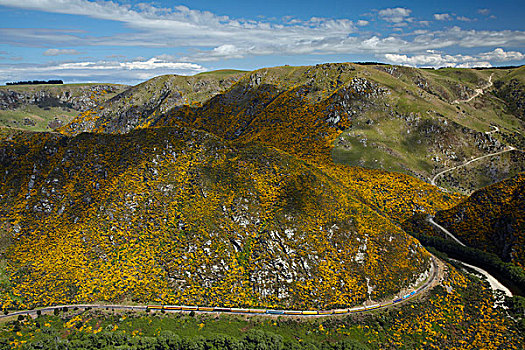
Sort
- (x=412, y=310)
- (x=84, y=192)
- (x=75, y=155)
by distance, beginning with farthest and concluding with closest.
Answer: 1. (x=75, y=155)
2. (x=84, y=192)
3. (x=412, y=310)

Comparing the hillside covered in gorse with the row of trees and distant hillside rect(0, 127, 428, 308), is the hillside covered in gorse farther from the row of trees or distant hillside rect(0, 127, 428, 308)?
the row of trees

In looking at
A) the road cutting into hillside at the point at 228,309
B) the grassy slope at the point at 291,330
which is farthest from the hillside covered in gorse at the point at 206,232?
the road cutting into hillside at the point at 228,309

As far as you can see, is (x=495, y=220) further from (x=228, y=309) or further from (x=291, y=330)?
(x=228, y=309)

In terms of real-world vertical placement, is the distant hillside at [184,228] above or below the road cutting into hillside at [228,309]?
above

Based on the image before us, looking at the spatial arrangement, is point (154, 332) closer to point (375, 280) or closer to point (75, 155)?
point (375, 280)

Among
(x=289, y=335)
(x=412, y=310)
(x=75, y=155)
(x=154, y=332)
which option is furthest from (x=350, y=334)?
(x=75, y=155)

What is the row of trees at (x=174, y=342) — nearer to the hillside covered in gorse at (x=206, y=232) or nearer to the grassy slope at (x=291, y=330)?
the grassy slope at (x=291, y=330)

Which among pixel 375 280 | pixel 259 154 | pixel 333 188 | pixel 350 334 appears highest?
pixel 259 154

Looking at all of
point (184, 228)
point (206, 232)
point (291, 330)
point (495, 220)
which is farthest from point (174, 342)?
point (495, 220)

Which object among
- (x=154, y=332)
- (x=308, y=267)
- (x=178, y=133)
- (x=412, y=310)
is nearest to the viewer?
(x=154, y=332)
